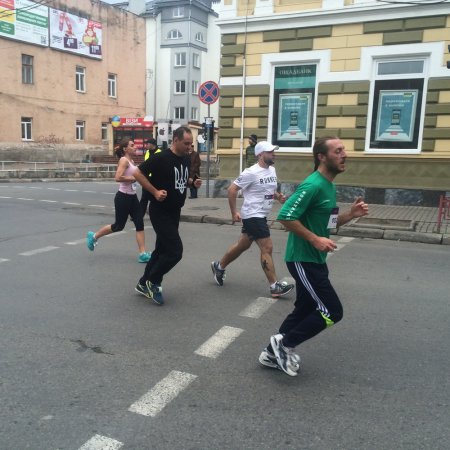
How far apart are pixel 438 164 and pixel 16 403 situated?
37.7 ft

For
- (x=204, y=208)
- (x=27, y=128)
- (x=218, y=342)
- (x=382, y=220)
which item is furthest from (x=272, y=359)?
(x=27, y=128)

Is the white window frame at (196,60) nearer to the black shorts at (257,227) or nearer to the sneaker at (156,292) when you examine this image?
the black shorts at (257,227)

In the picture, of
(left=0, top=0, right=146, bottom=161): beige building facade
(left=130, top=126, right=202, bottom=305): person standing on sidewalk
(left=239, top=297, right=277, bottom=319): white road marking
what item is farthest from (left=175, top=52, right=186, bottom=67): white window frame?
(left=239, top=297, right=277, bottom=319): white road marking

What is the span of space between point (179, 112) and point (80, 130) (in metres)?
13.5

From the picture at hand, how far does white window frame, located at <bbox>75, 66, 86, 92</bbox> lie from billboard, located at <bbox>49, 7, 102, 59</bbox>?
45.0 inches

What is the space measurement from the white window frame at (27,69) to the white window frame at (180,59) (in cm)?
1742

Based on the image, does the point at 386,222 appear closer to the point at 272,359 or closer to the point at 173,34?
the point at 272,359

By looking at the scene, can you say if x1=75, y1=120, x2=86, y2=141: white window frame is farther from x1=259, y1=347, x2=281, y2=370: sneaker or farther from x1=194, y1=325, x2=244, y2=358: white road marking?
x1=259, y1=347, x2=281, y2=370: sneaker

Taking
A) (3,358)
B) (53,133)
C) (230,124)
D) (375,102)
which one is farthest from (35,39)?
(3,358)

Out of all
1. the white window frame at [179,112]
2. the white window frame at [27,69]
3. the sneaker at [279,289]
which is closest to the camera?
the sneaker at [279,289]

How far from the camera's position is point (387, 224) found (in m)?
9.62

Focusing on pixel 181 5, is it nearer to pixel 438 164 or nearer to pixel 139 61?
pixel 139 61

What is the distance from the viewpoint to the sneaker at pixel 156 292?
5027 mm

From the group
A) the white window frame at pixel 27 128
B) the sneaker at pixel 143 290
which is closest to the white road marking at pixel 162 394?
the sneaker at pixel 143 290
